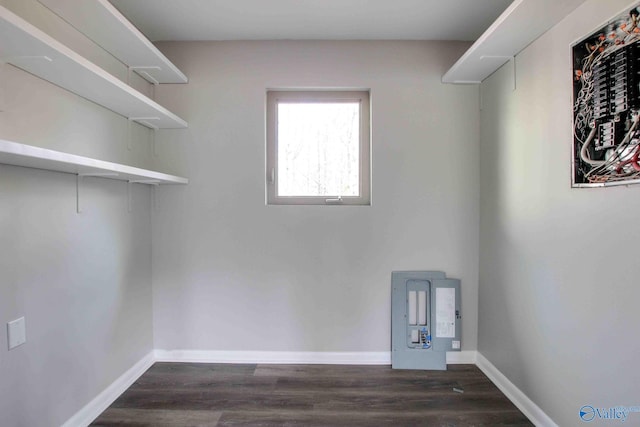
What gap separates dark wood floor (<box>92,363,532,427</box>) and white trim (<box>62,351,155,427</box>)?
0.04 metres

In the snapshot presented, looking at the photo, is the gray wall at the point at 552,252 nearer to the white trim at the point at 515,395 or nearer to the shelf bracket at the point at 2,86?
the white trim at the point at 515,395

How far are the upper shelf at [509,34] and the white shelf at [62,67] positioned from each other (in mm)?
1957

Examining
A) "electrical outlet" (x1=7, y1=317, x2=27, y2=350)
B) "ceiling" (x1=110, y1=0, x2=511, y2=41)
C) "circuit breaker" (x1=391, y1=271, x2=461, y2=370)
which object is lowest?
"circuit breaker" (x1=391, y1=271, x2=461, y2=370)

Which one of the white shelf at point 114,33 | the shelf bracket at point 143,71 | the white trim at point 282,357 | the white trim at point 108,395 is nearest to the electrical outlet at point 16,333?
the white trim at point 108,395

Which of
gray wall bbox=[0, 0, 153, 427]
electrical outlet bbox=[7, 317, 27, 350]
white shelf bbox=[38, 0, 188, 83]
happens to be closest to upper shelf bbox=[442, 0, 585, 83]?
white shelf bbox=[38, 0, 188, 83]

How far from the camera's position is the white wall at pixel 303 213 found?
7.95 feet

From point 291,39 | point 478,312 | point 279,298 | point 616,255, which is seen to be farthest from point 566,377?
point 291,39

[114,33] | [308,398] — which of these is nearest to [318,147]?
[114,33]

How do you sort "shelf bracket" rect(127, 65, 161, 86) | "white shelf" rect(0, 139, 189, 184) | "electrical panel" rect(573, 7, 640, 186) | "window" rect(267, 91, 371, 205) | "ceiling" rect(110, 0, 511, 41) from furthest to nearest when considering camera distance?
1. "window" rect(267, 91, 371, 205)
2. "shelf bracket" rect(127, 65, 161, 86)
3. "ceiling" rect(110, 0, 511, 41)
4. "electrical panel" rect(573, 7, 640, 186)
5. "white shelf" rect(0, 139, 189, 184)

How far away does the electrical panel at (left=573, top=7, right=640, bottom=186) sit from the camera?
48.3 inches

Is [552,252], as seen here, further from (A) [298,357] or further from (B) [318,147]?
(A) [298,357]

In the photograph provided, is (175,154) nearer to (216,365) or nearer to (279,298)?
(279,298)

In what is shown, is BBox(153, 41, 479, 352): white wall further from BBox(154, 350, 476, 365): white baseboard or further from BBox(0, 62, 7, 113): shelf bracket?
BBox(0, 62, 7, 113): shelf bracket

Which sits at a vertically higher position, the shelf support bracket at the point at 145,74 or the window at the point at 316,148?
the shelf support bracket at the point at 145,74
